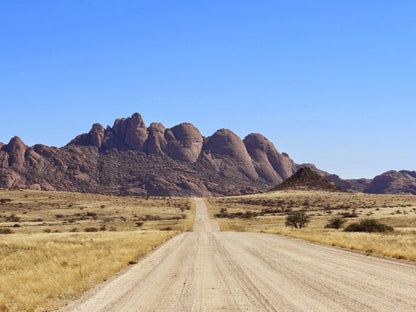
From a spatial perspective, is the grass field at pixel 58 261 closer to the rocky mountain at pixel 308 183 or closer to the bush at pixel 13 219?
the bush at pixel 13 219

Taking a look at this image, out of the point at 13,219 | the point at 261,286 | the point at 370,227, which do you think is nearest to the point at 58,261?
the point at 261,286

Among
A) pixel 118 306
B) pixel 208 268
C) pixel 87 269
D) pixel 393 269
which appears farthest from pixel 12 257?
pixel 393 269

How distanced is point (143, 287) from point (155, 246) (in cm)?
1888

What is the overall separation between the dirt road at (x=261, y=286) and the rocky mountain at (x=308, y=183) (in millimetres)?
152267

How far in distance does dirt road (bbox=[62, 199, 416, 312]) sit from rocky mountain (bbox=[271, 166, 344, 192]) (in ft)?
500

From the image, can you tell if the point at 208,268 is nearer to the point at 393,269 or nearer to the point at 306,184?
the point at 393,269

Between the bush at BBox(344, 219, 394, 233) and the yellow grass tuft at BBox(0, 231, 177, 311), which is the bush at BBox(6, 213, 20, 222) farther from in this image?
the bush at BBox(344, 219, 394, 233)

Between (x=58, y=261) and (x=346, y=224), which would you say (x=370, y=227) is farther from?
(x=58, y=261)

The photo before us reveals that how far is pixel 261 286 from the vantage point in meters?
13.9

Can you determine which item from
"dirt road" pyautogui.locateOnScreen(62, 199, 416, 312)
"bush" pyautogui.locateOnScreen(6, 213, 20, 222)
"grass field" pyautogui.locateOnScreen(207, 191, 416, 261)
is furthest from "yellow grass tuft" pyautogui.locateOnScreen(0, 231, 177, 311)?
"bush" pyautogui.locateOnScreen(6, 213, 20, 222)

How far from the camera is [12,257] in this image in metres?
29.4

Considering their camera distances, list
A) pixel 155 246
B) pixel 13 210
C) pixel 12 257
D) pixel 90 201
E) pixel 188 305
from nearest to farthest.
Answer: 1. pixel 188 305
2. pixel 12 257
3. pixel 155 246
4. pixel 13 210
5. pixel 90 201

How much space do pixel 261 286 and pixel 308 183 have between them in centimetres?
16785

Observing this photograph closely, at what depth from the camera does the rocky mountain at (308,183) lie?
17062 centimetres
